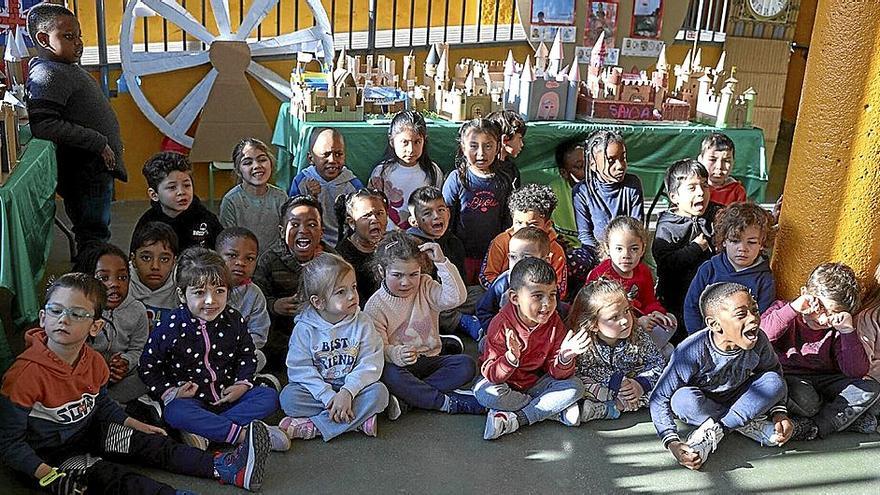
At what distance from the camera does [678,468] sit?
2965mm

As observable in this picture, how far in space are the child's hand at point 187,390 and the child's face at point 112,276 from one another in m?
0.52

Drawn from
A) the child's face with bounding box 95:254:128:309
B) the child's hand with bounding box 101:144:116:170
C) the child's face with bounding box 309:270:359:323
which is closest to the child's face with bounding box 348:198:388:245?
the child's face with bounding box 309:270:359:323

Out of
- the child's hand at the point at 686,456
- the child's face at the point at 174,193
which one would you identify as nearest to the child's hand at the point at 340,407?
the child's hand at the point at 686,456

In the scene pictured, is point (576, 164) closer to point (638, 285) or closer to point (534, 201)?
point (534, 201)

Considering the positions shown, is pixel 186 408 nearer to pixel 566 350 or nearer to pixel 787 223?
pixel 566 350

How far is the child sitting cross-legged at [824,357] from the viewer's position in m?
3.10

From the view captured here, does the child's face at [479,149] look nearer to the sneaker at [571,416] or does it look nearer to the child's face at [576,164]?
the child's face at [576,164]

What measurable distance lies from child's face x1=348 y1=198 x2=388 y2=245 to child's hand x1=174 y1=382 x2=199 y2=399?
42.7 inches

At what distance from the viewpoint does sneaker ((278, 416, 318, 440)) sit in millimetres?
2953

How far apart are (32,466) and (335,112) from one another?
2.79 metres

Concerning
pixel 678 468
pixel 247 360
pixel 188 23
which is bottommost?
pixel 678 468

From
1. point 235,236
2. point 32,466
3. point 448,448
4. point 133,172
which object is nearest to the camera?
point 32,466

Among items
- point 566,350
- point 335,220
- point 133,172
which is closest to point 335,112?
point 335,220

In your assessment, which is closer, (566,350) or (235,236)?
(566,350)
